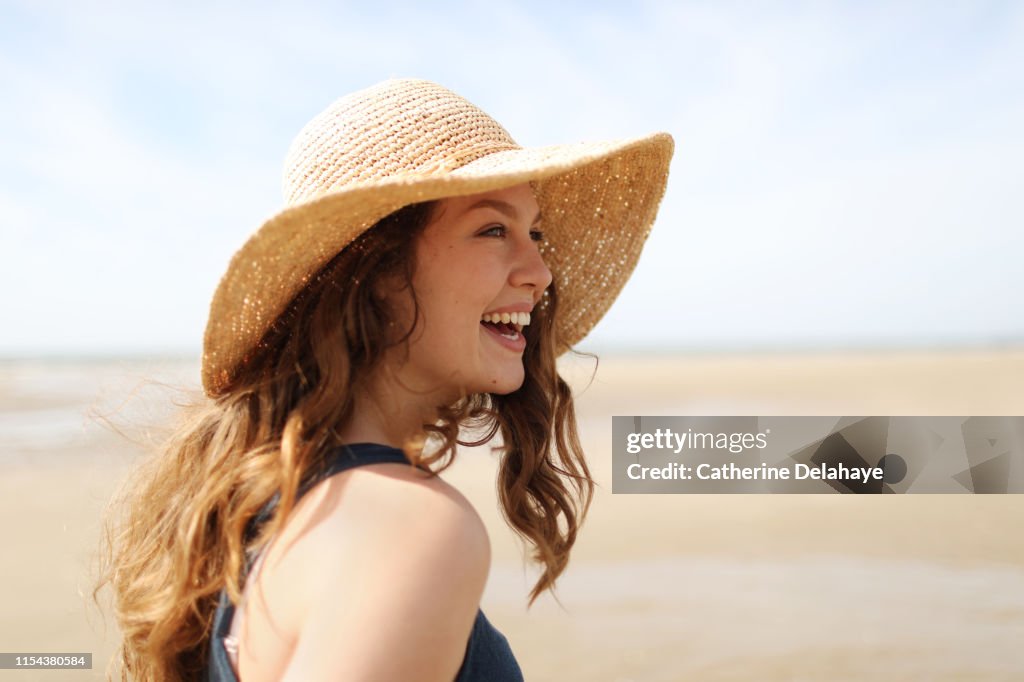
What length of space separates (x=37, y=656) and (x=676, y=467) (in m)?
5.42

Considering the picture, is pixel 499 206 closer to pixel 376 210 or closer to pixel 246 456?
pixel 376 210

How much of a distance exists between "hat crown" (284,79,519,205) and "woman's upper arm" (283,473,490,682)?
68 centimetres

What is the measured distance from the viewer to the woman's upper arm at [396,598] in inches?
42.7

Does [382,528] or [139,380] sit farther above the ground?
[139,380]

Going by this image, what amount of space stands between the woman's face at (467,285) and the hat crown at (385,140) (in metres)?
0.10

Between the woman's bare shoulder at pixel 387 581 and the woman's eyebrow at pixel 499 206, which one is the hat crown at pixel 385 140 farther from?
the woman's bare shoulder at pixel 387 581

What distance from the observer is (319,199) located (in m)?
1.39

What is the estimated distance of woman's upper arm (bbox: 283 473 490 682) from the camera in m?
1.08

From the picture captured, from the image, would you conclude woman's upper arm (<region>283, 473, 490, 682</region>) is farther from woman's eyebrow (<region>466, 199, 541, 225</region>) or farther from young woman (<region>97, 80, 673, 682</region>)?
woman's eyebrow (<region>466, 199, 541, 225</region>)

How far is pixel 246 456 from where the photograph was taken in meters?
1.43

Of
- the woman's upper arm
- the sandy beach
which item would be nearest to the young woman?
the woman's upper arm

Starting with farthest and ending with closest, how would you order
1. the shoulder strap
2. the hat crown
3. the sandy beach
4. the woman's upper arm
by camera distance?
A: the sandy beach → the hat crown → the shoulder strap → the woman's upper arm

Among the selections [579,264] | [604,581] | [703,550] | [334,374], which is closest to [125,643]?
[334,374]

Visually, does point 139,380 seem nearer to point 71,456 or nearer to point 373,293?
point 373,293
